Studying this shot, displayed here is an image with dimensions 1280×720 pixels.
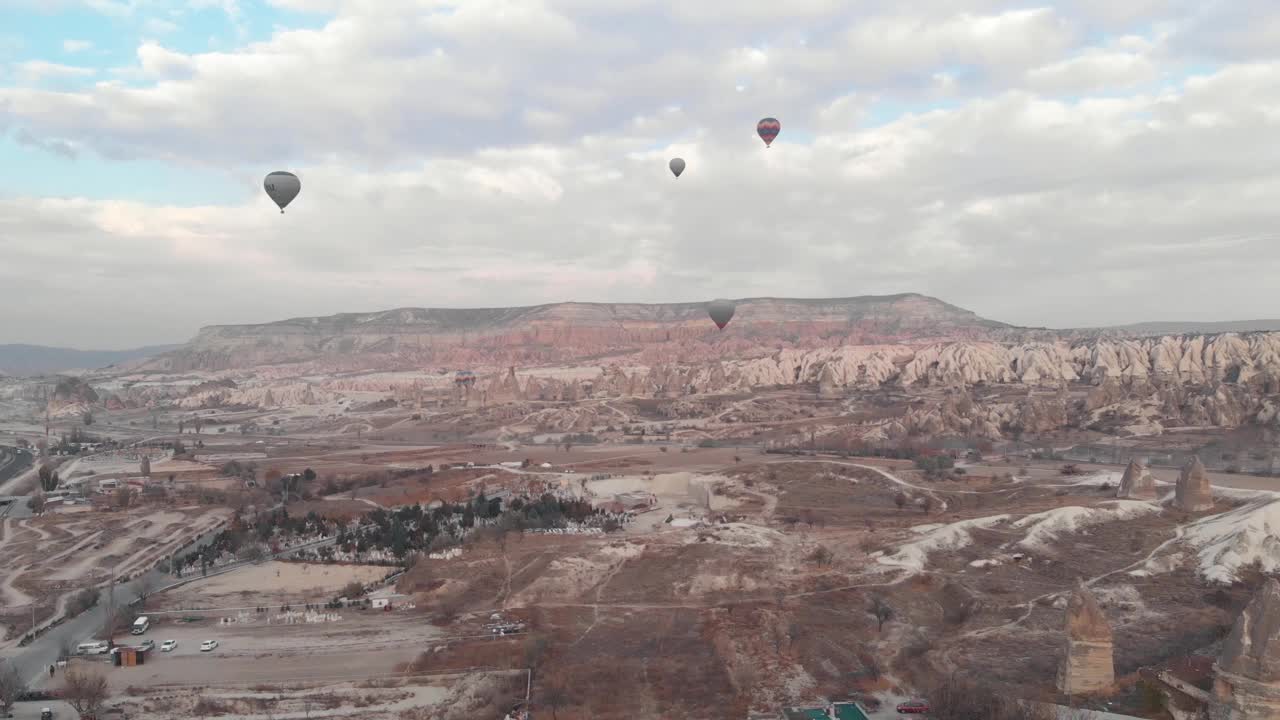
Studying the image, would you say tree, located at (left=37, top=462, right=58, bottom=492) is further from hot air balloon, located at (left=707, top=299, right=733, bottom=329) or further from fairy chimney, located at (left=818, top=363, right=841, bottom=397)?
fairy chimney, located at (left=818, top=363, right=841, bottom=397)

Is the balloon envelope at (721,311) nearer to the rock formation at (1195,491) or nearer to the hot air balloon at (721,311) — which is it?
the hot air balloon at (721,311)

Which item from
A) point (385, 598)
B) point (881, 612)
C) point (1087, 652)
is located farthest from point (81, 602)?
point (1087, 652)

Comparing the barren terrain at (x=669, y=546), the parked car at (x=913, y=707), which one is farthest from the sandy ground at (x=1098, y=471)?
the parked car at (x=913, y=707)

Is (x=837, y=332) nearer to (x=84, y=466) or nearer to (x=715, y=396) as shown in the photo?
(x=715, y=396)

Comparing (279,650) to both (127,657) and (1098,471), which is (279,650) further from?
(1098,471)

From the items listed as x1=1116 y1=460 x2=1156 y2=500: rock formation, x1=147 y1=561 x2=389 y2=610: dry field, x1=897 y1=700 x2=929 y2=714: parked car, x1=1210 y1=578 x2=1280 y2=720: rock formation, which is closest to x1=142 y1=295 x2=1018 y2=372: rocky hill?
x1=1116 y1=460 x2=1156 y2=500: rock formation

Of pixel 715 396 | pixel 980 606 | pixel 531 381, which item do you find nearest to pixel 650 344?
pixel 531 381

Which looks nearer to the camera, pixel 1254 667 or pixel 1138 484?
pixel 1254 667
